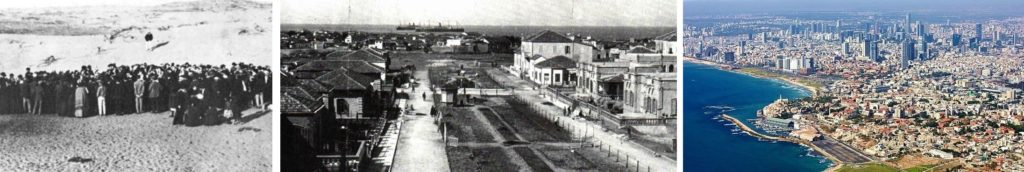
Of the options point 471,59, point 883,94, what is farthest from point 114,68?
point 883,94

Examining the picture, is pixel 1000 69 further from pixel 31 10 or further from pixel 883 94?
pixel 31 10

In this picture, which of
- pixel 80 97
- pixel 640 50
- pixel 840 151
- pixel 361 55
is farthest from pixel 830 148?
pixel 80 97

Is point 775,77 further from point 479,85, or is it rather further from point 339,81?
point 339,81

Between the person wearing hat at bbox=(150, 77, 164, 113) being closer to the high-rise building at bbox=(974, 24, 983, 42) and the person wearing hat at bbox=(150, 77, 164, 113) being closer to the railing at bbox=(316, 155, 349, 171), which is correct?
the railing at bbox=(316, 155, 349, 171)

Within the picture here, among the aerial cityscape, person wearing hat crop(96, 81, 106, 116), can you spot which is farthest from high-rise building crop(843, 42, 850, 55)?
person wearing hat crop(96, 81, 106, 116)

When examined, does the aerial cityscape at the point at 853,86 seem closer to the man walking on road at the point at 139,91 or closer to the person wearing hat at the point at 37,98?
the man walking on road at the point at 139,91

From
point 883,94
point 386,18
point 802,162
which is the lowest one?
point 802,162

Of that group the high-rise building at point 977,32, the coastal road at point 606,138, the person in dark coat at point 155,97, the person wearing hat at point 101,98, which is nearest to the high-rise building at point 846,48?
the high-rise building at point 977,32
